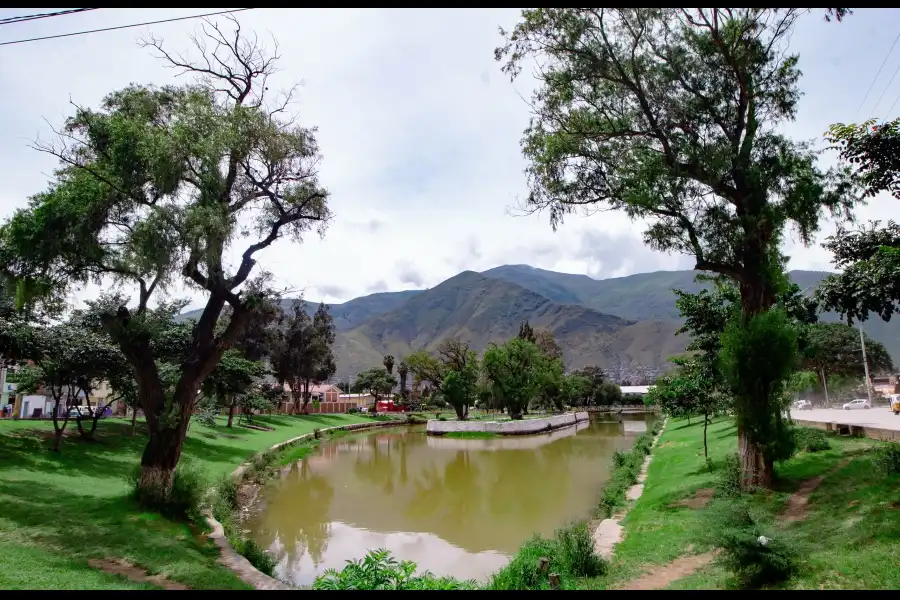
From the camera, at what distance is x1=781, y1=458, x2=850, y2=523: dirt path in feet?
32.0

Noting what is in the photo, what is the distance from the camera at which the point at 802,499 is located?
1066 cm

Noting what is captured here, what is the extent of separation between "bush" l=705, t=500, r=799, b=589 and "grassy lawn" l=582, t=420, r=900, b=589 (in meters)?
0.15

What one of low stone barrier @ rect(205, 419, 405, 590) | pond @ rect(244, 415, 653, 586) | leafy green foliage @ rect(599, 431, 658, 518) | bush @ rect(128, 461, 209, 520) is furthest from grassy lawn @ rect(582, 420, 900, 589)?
bush @ rect(128, 461, 209, 520)

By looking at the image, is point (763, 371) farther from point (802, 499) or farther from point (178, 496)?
Answer: point (178, 496)

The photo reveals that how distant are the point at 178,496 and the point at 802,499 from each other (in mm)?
12852

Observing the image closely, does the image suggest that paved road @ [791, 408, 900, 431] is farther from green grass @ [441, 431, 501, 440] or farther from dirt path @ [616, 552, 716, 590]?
green grass @ [441, 431, 501, 440]

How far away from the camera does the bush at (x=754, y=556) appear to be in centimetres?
650

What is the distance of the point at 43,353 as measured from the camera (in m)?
16.9

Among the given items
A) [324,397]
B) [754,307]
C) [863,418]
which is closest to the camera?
[754,307]

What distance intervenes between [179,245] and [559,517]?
12.7 meters

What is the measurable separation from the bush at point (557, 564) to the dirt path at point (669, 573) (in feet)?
2.56

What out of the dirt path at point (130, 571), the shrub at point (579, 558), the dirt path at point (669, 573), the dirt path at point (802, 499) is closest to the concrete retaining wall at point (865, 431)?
the dirt path at point (802, 499)

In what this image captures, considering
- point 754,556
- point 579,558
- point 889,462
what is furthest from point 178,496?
point 889,462
